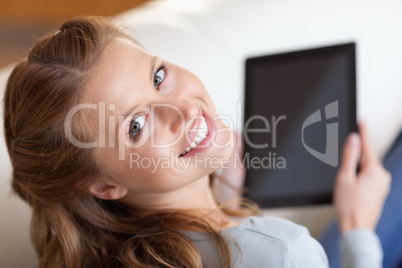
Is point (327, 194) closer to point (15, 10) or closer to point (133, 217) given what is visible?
point (133, 217)

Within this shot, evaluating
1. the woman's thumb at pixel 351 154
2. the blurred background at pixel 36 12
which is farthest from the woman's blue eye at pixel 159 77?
the blurred background at pixel 36 12

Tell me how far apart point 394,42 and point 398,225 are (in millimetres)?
256

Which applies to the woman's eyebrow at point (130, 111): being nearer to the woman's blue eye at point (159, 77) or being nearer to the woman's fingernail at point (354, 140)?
the woman's blue eye at point (159, 77)

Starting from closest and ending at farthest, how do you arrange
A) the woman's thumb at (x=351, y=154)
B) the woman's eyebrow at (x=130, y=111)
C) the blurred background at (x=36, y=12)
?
the woman's eyebrow at (x=130, y=111) → the woman's thumb at (x=351, y=154) → the blurred background at (x=36, y=12)

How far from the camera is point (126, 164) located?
0.44 meters

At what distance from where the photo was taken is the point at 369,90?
2.28 feet

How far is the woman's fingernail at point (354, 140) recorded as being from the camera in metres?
0.54

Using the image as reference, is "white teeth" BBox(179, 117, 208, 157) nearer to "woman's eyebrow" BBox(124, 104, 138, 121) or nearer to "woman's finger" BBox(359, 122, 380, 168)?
"woman's eyebrow" BBox(124, 104, 138, 121)

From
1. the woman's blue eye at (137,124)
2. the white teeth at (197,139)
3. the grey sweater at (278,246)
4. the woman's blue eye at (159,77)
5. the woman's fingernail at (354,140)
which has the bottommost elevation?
the grey sweater at (278,246)

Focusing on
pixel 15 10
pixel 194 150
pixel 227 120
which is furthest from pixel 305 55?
pixel 15 10

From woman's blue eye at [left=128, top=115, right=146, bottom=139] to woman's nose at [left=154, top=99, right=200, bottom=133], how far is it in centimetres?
1

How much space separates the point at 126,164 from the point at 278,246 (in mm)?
149

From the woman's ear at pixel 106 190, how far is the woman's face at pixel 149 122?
0.02m

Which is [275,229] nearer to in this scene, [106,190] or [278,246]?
[278,246]
